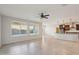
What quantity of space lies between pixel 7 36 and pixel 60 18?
3.10 m

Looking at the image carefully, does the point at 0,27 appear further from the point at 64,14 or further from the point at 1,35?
the point at 64,14

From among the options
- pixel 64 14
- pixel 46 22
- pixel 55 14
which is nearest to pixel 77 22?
pixel 64 14

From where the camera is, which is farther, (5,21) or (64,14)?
(5,21)

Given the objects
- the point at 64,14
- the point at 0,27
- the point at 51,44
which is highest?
the point at 64,14

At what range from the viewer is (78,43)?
15.1 ft
